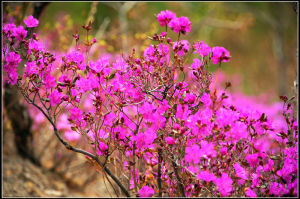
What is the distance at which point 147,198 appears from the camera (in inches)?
66.4

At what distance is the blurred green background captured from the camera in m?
5.27

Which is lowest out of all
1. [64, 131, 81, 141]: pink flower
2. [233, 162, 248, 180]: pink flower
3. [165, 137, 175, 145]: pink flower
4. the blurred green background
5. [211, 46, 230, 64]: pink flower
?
[233, 162, 248, 180]: pink flower

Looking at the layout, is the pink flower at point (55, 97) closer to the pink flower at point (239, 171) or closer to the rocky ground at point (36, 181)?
the pink flower at point (239, 171)

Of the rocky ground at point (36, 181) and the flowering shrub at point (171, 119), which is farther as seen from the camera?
the rocky ground at point (36, 181)

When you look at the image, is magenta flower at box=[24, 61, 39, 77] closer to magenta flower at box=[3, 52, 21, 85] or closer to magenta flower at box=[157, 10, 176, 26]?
magenta flower at box=[3, 52, 21, 85]

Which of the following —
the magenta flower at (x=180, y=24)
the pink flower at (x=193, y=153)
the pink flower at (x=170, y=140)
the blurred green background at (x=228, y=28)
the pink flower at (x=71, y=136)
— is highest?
the blurred green background at (x=228, y=28)

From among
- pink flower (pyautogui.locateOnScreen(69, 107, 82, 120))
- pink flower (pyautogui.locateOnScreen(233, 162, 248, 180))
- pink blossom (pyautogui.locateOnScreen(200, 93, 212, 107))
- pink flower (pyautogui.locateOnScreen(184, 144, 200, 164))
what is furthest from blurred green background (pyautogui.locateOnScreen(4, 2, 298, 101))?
pink flower (pyautogui.locateOnScreen(233, 162, 248, 180))

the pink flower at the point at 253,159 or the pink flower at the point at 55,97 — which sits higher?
the pink flower at the point at 55,97

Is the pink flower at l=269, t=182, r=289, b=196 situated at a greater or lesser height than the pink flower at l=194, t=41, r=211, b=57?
lesser

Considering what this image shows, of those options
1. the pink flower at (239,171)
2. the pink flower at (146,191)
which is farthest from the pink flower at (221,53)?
the pink flower at (146,191)

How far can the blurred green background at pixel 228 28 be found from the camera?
5.27 m

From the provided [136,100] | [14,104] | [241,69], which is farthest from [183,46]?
[241,69]

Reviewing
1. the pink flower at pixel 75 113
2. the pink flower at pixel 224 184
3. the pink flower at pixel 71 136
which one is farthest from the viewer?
the pink flower at pixel 71 136

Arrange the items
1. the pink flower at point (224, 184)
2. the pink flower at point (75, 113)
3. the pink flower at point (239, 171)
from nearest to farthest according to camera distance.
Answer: the pink flower at point (224, 184), the pink flower at point (239, 171), the pink flower at point (75, 113)
